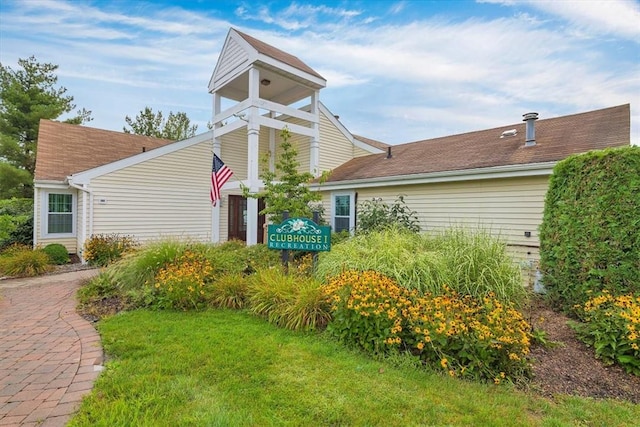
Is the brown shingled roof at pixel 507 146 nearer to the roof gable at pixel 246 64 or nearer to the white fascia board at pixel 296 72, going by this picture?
the white fascia board at pixel 296 72

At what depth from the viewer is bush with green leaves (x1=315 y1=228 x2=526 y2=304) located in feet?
14.8

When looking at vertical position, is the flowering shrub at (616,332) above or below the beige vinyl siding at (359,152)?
below

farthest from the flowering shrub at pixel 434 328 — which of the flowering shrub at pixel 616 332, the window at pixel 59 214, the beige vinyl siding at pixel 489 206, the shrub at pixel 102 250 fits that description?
the window at pixel 59 214

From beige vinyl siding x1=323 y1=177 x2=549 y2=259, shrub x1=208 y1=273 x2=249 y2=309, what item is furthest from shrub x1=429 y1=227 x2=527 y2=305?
shrub x1=208 y1=273 x2=249 y2=309

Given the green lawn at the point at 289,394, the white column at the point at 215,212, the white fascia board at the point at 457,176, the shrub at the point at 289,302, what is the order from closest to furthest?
the green lawn at the point at 289,394 < the shrub at the point at 289,302 < the white fascia board at the point at 457,176 < the white column at the point at 215,212

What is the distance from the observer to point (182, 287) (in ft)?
17.2

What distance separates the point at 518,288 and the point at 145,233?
37.9 ft

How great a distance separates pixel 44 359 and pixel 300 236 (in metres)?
3.71

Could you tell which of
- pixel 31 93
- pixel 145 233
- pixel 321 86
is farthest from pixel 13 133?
pixel 321 86

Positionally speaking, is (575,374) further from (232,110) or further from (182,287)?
(232,110)

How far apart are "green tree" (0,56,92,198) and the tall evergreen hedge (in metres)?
21.7

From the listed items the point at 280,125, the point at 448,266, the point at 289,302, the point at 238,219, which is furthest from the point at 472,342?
the point at 238,219

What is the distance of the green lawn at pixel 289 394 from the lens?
2473mm

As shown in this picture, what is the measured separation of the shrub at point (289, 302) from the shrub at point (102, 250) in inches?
255
